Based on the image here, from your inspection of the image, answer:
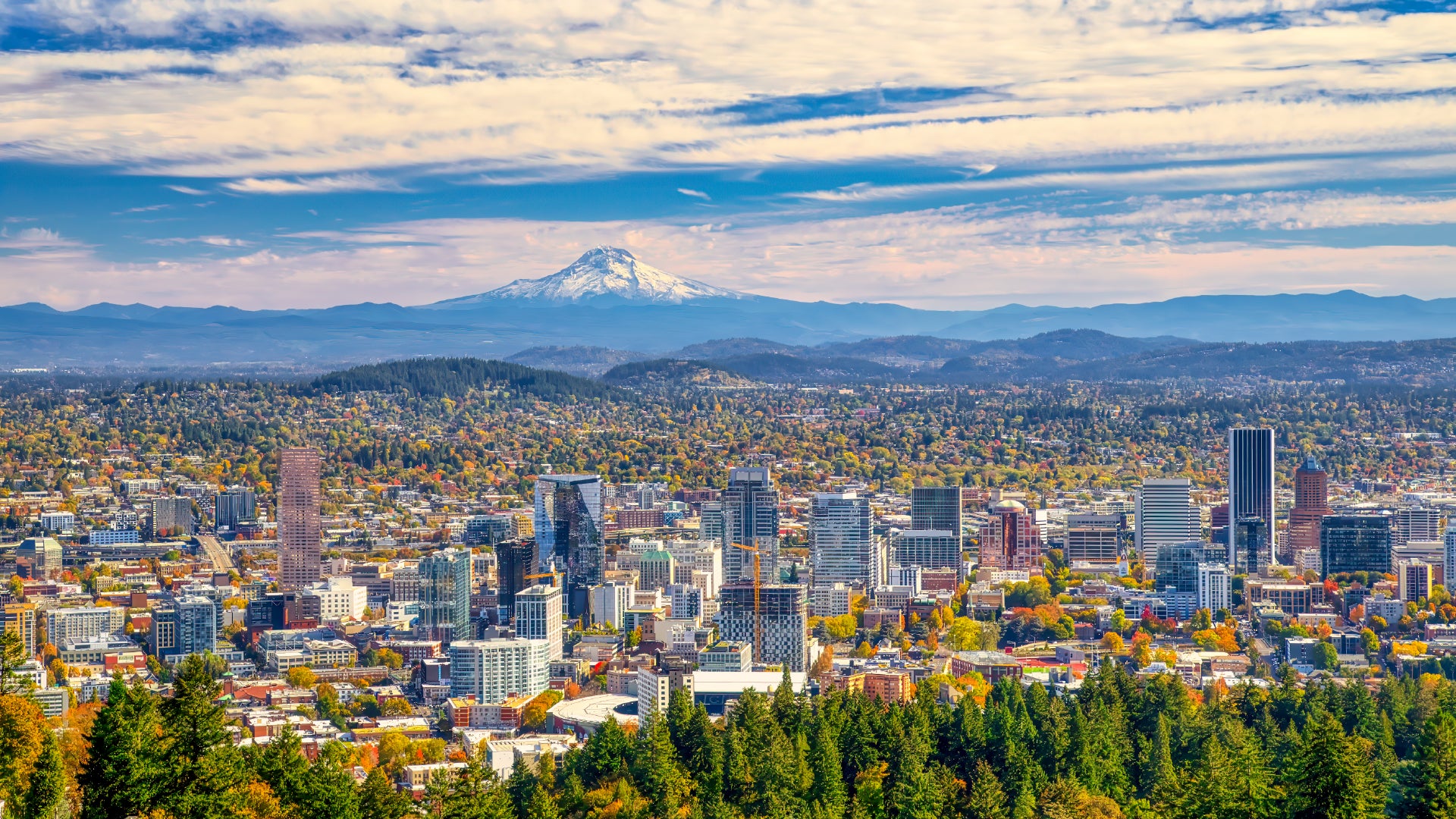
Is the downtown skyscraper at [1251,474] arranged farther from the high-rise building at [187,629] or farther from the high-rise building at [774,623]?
the high-rise building at [187,629]

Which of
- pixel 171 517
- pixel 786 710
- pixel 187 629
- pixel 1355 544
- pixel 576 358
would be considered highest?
pixel 576 358

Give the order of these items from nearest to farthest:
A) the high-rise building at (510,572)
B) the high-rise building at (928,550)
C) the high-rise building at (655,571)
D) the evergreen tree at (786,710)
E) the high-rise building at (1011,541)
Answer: the evergreen tree at (786,710) → the high-rise building at (510,572) → the high-rise building at (655,571) → the high-rise building at (928,550) → the high-rise building at (1011,541)

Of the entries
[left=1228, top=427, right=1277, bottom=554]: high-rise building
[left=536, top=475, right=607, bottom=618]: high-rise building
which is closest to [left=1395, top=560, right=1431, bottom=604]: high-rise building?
[left=1228, top=427, right=1277, bottom=554]: high-rise building

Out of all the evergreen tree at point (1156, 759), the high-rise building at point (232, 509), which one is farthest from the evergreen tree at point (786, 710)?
the high-rise building at point (232, 509)

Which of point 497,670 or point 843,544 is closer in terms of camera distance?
point 497,670

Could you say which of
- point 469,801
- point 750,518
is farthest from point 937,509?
point 469,801

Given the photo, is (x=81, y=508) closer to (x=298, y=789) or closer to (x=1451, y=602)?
(x=1451, y=602)

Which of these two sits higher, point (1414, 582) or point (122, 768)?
point (122, 768)

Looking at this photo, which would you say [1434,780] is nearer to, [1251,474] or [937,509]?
[937,509]
